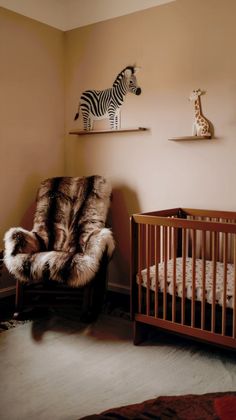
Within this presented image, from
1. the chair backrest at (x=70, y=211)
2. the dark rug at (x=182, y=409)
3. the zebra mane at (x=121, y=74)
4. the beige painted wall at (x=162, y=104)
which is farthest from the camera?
the zebra mane at (x=121, y=74)

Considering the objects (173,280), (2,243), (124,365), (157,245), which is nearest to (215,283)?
(173,280)

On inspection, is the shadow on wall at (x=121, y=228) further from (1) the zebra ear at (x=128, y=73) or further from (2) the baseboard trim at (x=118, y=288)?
A: (1) the zebra ear at (x=128, y=73)

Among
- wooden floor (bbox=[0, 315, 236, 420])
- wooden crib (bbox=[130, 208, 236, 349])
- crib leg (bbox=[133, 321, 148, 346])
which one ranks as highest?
wooden crib (bbox=[130, 208, 236, 349])

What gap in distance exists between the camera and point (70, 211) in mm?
3207

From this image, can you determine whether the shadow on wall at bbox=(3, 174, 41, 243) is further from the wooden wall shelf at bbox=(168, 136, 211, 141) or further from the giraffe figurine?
the giraffe figurine

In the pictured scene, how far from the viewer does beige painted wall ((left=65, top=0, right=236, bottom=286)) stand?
274 cm

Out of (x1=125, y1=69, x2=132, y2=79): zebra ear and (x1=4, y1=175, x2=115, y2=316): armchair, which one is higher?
(x1=125, y1=69, x2=132, y2=79): zebra ear

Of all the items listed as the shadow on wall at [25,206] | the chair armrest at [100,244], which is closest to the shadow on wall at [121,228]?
the chair armrest at [100,244]

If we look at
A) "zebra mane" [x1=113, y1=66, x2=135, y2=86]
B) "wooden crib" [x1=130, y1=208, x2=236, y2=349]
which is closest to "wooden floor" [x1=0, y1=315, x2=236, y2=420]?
"wooden crib" [x1=130, y1=208, x2=236, y2=349]

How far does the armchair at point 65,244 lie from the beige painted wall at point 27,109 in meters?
0.26

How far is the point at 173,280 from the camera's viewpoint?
225 cm

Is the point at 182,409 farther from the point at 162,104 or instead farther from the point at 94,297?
the point at 162,104

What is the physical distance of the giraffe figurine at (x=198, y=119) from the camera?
278 centimetres

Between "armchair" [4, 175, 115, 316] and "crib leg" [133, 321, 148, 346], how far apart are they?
0.44m
